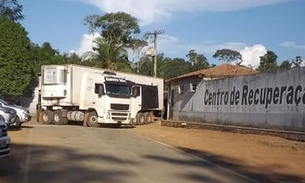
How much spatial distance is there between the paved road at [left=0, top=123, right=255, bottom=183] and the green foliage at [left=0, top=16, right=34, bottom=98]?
29.6 m

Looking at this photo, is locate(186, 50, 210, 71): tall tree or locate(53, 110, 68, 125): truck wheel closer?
locate(53, 110, 68, 125): truck wheel

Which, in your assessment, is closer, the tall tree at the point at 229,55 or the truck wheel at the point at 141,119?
the truck wheel at the point at 141,119

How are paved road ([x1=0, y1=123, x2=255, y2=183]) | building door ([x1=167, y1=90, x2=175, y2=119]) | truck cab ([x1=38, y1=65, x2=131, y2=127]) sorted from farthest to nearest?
1. building door ([x1=167, y1=90, x2=175, y2=119])
2. truck cab ([x1=38, y1=65, x2=131, y2=127])
3. paved road ([x1=0, y1=123, x2=255, y2=183])

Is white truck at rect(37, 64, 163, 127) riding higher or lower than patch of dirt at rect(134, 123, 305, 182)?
higher

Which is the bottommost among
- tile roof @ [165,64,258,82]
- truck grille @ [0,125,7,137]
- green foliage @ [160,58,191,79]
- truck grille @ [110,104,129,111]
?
truck grille @ [0,125,7,137]

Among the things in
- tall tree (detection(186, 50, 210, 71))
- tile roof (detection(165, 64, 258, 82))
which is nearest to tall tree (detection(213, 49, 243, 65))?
tall tree (detection(186, 50, 210, 71))

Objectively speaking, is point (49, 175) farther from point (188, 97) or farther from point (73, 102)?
point (188, 97)

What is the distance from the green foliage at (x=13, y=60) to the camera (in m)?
45.5

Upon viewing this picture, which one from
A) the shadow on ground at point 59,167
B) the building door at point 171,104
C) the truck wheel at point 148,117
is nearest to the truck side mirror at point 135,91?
the truck wheel at point 148,117

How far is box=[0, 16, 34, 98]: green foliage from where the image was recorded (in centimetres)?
4547

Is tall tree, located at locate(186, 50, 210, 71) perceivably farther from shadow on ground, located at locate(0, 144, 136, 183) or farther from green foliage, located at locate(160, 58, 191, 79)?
shadow on ground, located at locate(0, 144, 136, 183)

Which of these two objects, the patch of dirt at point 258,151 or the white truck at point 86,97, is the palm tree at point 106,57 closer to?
the white truck at point 86,97

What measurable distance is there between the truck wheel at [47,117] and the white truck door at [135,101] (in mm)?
5467

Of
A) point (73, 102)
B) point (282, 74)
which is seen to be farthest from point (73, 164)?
point (73, 102)
